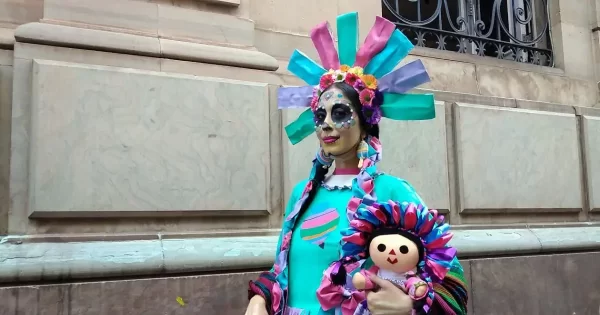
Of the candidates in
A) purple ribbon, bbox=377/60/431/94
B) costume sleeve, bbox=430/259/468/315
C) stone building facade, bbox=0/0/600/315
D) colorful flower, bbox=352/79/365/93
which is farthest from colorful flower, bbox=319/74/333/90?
stone building facade, bbox=0/0/600/315

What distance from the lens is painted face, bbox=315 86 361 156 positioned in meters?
2.47

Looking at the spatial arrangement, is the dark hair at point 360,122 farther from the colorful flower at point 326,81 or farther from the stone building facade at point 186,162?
the stone building facade at point 186,162

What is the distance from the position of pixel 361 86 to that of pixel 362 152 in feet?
0.95

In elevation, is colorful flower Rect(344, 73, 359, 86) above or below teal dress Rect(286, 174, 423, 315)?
above

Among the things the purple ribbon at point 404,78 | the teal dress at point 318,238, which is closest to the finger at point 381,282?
the teal dress at point 318,238

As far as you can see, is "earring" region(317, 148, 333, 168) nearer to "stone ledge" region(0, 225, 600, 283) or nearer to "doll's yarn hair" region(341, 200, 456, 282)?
"doll's yarn hair" region(341, 200, 456, 282)

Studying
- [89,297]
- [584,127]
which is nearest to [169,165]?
[89,297]

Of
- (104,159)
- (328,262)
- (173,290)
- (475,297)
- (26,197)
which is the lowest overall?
(475,297)

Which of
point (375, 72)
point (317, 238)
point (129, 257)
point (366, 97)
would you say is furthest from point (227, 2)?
point (317, 238)

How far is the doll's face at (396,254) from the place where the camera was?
6.46ft

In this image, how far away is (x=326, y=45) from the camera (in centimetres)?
272

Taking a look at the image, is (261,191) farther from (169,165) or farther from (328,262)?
(328,262)

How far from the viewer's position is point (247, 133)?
423 centimetres

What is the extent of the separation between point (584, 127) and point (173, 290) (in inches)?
178
